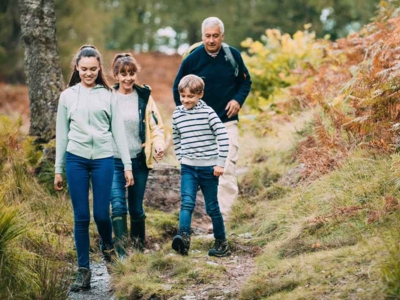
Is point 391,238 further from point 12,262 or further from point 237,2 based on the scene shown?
point 237,2

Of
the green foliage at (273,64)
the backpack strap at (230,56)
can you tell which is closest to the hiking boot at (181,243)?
the backpack strap at (230,56)

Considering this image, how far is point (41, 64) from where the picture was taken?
8391 mm

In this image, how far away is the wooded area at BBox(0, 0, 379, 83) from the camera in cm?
2116

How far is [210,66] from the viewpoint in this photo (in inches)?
280

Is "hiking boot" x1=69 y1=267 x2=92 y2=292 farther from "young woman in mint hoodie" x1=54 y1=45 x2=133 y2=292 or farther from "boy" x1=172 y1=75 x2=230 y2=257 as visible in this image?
"boy" x1=172 y1=75 x2=230 y2=257

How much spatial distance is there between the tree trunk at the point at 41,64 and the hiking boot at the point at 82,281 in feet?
11.0

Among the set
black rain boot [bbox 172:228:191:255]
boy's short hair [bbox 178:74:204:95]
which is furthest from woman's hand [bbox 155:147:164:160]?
black rain boot [bbox 172:228:191:255]

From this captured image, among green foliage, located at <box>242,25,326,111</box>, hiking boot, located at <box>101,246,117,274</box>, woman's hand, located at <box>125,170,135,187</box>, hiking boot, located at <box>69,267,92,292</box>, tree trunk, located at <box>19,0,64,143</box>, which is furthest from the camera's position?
green foliage, located at <box>242,25,326,111</box>

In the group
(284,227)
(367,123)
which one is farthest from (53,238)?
(367,123)

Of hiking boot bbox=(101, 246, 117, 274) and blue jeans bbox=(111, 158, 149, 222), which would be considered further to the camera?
blue jeans bbox=(111, 158, 149, 222)

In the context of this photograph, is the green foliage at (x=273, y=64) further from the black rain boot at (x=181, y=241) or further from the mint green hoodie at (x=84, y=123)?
the mint green hoodie at (x=84, y=123)

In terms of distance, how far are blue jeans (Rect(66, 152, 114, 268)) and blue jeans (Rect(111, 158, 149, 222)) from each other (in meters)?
0.49

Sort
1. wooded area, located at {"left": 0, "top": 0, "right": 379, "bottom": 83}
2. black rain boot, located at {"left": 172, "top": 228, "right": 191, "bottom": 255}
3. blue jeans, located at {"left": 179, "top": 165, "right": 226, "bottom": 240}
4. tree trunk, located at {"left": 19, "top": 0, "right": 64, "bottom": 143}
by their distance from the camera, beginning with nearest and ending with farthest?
black rain boot, located at {"left": 172, "top": 228, "right": 191, "bottom": 255}, blue jeans, located at {"left": 179, "top": 165, "right": 226, "bottom": 240}, tree trunk, located at {"left": 19, "top": 0, "right": 64, "bottom": 143}, wooded area, located at {"left": 0, "top": 0, "right": 379, "bottom": 83}

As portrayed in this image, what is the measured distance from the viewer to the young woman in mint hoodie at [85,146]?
539cm
